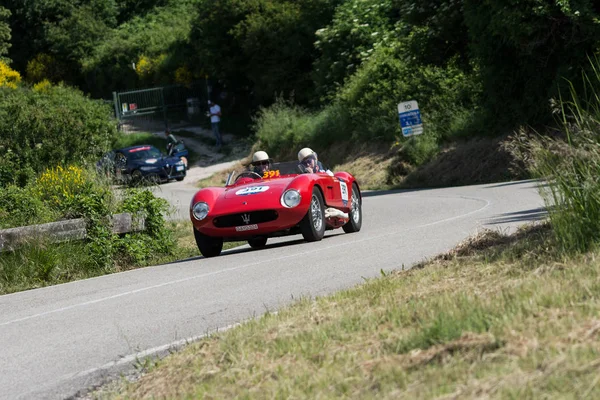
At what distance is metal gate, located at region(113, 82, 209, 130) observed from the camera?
59.0m

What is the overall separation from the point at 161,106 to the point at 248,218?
45293 mm

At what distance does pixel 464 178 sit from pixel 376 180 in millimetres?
5297

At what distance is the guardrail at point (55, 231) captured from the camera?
14203 mm

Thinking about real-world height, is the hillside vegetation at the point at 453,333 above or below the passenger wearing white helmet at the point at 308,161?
below

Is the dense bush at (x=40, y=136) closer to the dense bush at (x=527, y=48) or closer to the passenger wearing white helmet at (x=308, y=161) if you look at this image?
the passenger wearing white helmet at (x=308, y=161)

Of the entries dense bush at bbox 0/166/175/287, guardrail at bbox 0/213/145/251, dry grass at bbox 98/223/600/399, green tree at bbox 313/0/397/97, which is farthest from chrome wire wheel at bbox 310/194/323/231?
green tree at bbox 313/0/397/97

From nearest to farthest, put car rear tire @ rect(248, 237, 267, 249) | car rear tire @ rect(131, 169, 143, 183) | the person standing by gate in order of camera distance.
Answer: car rear tire @ rect(248, 237, 267, 249), car rear tire @ rect(131, 169, 143, 183), the person standing by gate

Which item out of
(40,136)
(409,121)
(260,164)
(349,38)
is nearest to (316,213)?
(260,164)

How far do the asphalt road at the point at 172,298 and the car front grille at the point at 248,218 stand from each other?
0.43 metres

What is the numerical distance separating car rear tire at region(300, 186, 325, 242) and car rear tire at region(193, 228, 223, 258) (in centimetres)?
119

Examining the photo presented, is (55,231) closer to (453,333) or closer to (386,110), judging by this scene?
(453,333)

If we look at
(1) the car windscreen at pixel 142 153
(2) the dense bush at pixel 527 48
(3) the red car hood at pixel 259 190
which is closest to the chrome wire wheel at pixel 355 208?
(3) the red car hood at pixel 259 190

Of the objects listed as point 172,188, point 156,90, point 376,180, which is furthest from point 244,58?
point 376,180

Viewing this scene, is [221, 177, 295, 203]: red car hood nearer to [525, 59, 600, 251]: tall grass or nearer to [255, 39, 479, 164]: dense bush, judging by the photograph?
[525, 59, 600, 251]: tall grass
